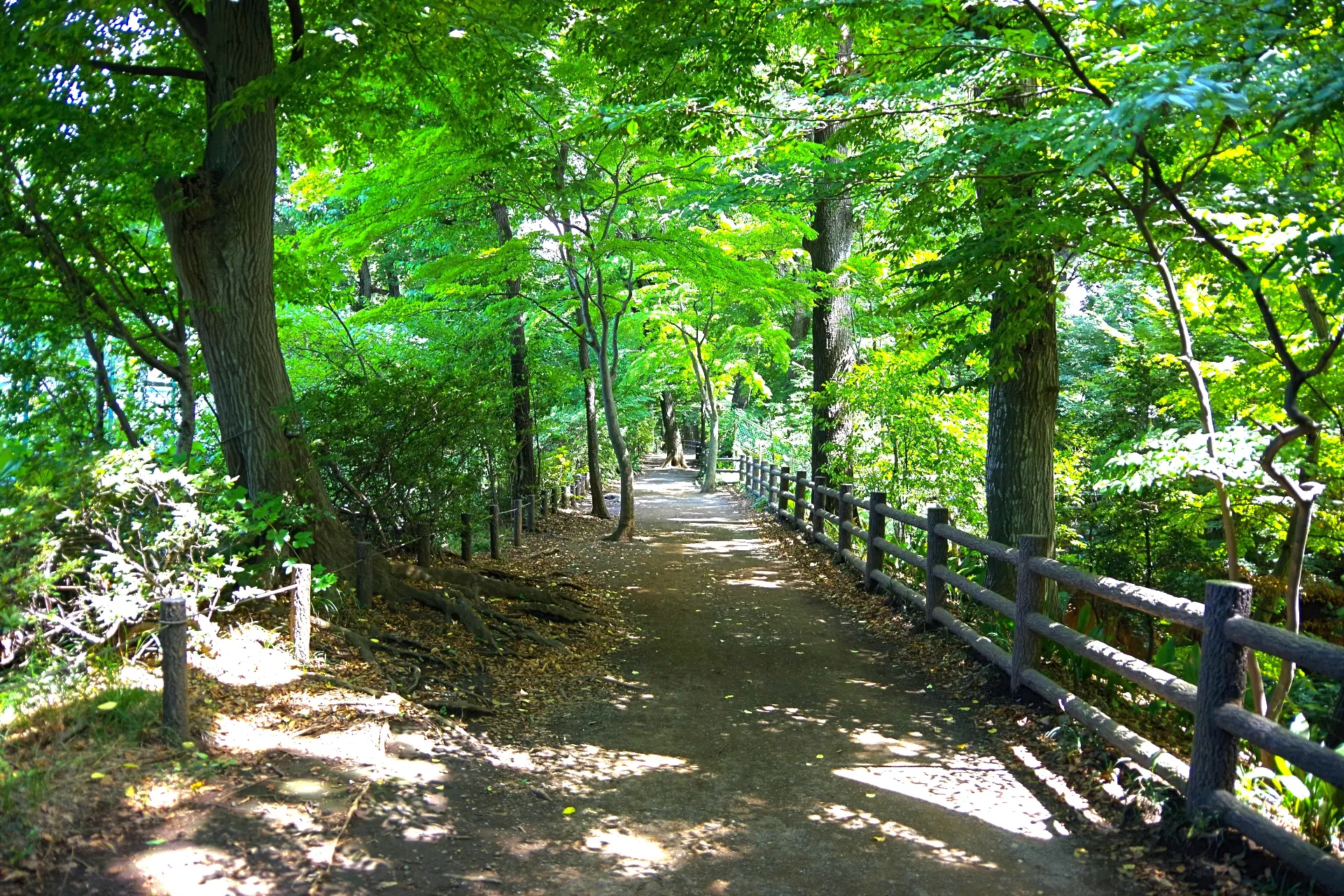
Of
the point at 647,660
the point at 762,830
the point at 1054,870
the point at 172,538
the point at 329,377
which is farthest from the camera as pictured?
the point at 329,377

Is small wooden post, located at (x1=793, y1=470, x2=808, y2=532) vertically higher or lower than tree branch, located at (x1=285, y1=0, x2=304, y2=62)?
lower

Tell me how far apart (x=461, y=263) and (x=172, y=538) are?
947cm

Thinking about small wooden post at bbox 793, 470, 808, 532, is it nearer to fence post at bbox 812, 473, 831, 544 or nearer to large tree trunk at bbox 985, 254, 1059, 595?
fence post at bbox 812, 473, 831, 544

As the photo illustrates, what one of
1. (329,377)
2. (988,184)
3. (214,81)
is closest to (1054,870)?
(988,184)

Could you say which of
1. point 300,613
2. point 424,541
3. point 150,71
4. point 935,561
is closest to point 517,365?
point 424,541

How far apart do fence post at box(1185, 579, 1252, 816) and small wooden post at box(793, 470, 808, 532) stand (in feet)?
39.3

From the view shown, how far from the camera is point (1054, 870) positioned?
13.2ft

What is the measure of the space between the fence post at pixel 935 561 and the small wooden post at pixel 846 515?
3.63 metres

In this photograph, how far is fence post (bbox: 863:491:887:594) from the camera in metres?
10.7

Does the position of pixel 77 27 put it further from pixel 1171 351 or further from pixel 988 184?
pixel 1171 351

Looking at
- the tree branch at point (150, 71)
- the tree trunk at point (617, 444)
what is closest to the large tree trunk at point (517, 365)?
the tree trunk at point (617, 444)

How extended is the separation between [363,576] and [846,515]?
279 inches

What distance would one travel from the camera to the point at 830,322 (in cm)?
1608

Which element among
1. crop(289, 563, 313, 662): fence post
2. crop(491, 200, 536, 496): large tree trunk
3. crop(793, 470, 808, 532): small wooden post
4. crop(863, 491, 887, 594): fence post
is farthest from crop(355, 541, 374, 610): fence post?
crop(793, 470, 808, 532): small wooden post
